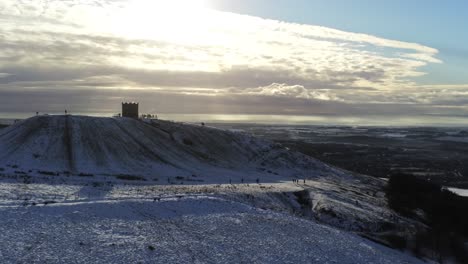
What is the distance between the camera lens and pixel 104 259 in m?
23.0

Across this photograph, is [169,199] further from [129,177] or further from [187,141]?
[187,141]

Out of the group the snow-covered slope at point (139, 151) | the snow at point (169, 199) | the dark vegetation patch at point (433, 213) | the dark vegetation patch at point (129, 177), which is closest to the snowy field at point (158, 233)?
the snow at point (169, 199)

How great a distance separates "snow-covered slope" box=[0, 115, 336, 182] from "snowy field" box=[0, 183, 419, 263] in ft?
63.7

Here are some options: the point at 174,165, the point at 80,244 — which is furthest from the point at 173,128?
the point at 80,244

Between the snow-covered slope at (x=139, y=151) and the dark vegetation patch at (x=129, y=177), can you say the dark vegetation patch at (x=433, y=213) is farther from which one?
the dark vegetation patch at (x=129, y=177)

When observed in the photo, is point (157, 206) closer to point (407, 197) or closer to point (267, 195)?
point (267, 195)

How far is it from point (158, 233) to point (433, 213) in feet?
110

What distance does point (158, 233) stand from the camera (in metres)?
27.8

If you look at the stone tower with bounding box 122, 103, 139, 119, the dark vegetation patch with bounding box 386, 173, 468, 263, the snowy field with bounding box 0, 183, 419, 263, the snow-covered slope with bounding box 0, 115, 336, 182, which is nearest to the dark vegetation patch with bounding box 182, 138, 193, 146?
the snow-covered slope with bounding box 0, 115, 336, 182

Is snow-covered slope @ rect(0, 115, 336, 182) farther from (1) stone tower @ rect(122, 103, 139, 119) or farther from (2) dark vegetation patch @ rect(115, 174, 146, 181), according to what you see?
(1) stone tower @ rect(122, 103, 139, 119)

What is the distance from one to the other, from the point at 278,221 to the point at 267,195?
12595mm

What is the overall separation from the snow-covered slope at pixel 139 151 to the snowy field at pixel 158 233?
19411 millimetres

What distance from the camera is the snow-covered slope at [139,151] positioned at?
56.2 meters

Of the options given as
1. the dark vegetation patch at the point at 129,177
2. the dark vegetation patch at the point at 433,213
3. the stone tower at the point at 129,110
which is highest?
the stone tower at the point at 129,110
